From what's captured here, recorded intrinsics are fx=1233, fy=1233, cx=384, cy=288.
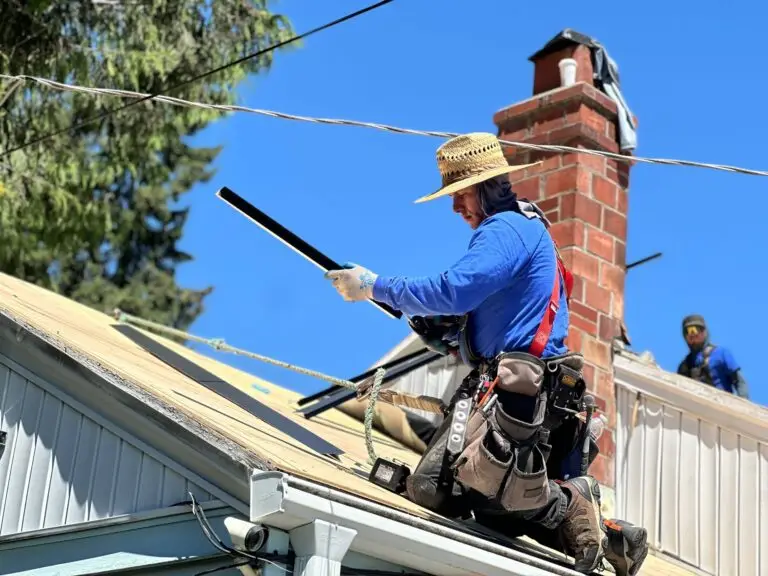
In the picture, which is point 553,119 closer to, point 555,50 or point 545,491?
point 555,50

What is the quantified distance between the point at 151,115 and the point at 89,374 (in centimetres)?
1110

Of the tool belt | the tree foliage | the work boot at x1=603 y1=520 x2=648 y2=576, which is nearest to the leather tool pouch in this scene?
the tool belt

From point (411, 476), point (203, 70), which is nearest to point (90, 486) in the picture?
point (411, 476)

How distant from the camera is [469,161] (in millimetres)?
5332

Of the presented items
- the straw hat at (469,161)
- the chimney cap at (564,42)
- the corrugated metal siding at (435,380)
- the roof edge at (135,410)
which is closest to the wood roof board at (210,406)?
the roof edge at (135,410)

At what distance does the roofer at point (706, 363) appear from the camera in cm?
1050

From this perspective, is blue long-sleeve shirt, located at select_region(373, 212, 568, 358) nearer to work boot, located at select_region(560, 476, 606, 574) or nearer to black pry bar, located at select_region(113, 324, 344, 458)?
work boot, located at select_region(560, 476, 606, 574)

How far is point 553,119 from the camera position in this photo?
8625mm

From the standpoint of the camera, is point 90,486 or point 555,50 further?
point 555,50

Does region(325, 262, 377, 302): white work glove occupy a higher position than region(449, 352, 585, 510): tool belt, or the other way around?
region(325, 262, 377, 302): white work glove

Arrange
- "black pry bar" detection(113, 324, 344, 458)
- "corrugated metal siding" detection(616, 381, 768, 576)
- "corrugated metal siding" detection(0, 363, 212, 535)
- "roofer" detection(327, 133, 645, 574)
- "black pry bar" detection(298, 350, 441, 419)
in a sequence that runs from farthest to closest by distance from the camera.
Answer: "black pry bar" detection(298, 350, 441, 419), "corrugated metal siding" detection(616, 381, 768, 576), "black pry bar" detection(113, 324, 344, 458), "corrugated metal siding" detection(0, 363, 212, 535), "roofer" detection(327, 133, 645, 574)

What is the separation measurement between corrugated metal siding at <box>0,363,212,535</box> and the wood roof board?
0.84 feet

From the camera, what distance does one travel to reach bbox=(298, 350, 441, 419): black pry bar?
7.64 meters

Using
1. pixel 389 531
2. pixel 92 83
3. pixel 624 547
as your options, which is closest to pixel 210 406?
pixel 389 531
